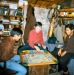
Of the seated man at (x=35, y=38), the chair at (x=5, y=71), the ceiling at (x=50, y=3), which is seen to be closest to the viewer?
the chair at (x=5, y=71)

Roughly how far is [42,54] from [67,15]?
254cm

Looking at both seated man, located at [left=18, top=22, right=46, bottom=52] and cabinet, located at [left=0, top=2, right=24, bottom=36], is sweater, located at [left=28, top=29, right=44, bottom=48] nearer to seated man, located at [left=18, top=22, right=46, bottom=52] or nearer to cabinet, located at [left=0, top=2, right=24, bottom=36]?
seated man, located at [left=18, top=22, right=46, bottom=52]

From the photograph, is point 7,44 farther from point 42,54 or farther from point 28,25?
point 28,25

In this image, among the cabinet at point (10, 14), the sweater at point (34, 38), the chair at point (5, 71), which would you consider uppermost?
the cabinet at point (10, 14)

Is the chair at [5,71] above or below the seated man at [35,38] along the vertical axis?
below

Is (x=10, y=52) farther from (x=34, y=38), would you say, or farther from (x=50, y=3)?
(x=50, y=3)

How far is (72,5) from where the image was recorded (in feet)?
19.5

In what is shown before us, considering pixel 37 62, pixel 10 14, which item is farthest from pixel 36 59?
pixel 10 14

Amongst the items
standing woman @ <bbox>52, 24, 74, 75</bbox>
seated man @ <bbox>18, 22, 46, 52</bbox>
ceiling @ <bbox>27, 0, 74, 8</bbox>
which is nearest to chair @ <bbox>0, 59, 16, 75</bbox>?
standing woman @ <bbox>52, 24, 74, 75</bbox>

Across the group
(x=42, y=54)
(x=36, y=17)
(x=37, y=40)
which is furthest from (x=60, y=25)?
(x=42, y=54)

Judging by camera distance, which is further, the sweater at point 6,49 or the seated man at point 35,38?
the seated man at point 35,38

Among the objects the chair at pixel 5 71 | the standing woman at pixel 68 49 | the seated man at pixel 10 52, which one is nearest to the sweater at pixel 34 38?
the standing woman at pixel 68 49

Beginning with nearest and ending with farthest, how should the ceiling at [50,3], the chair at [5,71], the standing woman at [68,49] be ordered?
the chair at [5,71], the standing woman at [68,49], the ceiling at [50,3]

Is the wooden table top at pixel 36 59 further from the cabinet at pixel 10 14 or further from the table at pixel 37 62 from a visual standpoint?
the cabinet at pixel 10 14
